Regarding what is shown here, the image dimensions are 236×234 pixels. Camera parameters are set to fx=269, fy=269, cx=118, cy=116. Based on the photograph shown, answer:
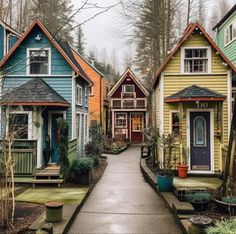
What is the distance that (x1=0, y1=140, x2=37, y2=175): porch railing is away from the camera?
33.8 feet

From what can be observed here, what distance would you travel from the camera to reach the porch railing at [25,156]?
1029 centimetres

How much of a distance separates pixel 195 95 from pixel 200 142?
81.8 inches

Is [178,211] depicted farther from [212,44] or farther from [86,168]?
[212,44]

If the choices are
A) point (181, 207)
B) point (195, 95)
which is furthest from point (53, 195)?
point (195, 95)

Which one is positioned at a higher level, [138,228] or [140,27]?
[140,27]

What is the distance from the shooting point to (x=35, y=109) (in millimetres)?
11297

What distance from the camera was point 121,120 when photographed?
28.3 meters

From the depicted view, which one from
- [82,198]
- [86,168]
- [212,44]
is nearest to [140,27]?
[212,44]

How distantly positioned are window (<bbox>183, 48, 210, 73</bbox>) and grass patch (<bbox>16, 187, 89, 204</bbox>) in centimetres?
677

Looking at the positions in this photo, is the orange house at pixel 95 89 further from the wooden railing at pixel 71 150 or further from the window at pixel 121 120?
the wooden railing at pixel 71 150

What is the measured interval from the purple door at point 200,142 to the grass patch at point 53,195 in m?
4.78

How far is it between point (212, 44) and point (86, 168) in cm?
732

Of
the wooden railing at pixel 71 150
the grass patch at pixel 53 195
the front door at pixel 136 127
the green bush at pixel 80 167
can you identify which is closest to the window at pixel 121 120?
the front door at pixel 136 127

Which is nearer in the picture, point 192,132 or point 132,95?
point 192,132
